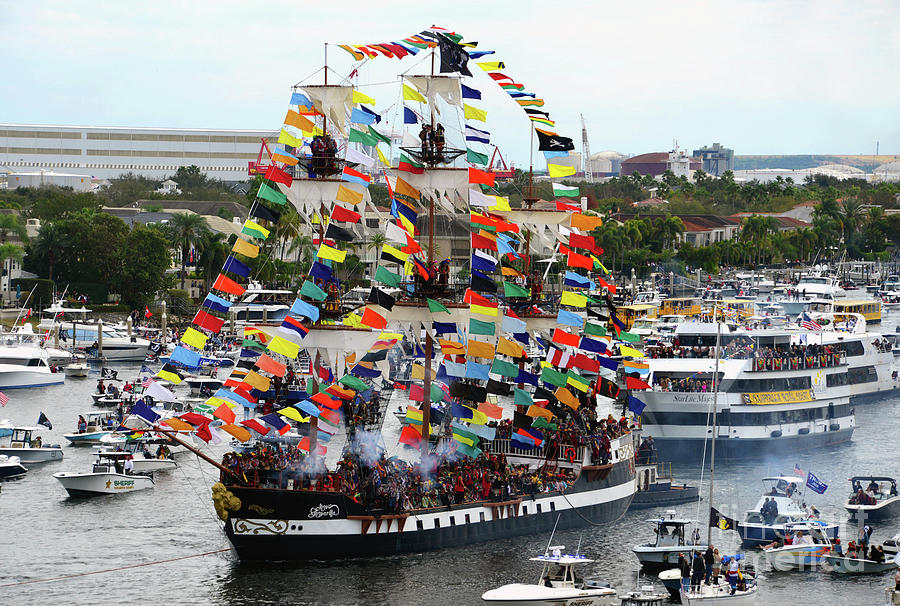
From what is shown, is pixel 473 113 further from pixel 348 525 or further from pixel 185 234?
pixel 185 234

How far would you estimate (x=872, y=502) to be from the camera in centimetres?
6425

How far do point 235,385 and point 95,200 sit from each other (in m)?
131

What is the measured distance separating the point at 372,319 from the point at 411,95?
11.8 metres

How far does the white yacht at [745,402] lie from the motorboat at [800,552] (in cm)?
2015

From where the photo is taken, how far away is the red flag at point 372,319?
58.2 metres

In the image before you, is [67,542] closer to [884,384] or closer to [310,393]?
[310,393]

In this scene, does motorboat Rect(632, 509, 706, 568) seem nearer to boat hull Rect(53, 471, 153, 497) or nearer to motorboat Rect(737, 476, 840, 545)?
motorboat Rect(737, 476, 840, 545)

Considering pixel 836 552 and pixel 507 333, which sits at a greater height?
pixel 507 333

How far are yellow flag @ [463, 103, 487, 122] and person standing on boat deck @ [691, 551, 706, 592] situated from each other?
2394 cm

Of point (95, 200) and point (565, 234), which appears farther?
point (95, 200)

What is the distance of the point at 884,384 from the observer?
356 feet

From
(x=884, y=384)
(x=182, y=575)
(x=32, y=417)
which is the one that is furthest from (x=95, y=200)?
(x=182, y=575)

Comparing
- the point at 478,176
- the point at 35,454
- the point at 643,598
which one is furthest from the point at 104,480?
the point at 643,598

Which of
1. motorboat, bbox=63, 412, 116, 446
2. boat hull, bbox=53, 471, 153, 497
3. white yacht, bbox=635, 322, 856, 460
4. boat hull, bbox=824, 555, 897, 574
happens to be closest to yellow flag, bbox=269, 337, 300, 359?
boat hull, bbox=53, 471, 153, 497
